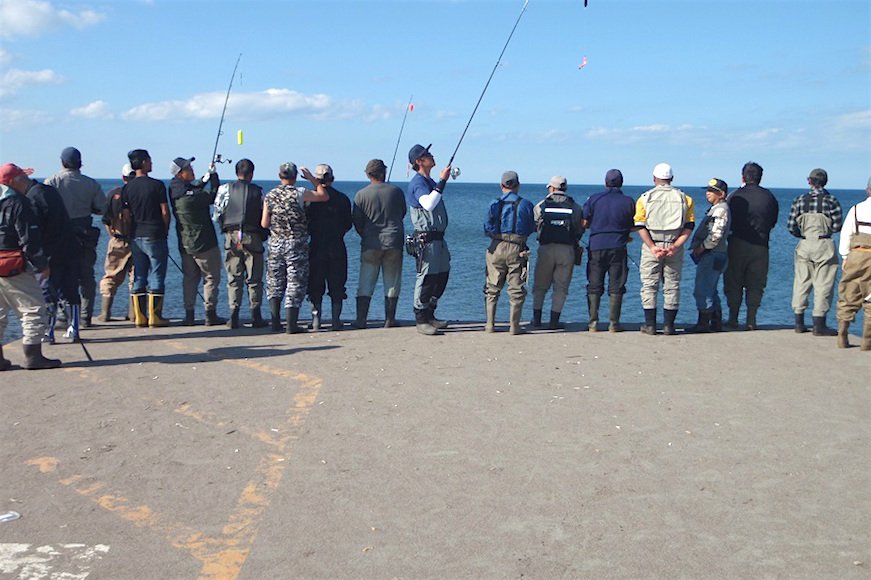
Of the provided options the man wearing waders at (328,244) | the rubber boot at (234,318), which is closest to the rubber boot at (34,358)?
the rubber boot at (234,318)

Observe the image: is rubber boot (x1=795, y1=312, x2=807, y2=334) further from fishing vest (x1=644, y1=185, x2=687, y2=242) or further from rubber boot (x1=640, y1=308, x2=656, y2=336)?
fishing vest (x1=644, y1=185, x2=687, y2=242)

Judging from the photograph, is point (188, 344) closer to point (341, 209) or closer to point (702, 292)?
point (341, 209)

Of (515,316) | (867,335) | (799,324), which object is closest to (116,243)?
(515,316)

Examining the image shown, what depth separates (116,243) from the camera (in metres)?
11.0

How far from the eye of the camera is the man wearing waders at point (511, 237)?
10273 millimetres

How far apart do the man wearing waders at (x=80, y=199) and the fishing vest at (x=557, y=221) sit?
543 centimetres

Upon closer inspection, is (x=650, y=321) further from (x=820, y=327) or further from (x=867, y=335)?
(x=867, y=335)

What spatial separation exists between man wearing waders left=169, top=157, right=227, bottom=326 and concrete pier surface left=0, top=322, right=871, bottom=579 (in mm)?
1583

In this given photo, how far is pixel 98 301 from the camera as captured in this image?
17.5 metres

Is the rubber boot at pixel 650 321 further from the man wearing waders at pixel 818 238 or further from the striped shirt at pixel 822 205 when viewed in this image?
the striped shirt at pixel 822 205

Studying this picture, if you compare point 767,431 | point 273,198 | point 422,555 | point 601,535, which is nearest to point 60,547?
point 422,555

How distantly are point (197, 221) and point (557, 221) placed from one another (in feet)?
14.6

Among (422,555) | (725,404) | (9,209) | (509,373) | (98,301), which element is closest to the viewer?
(422,555)

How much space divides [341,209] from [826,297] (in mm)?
5965
